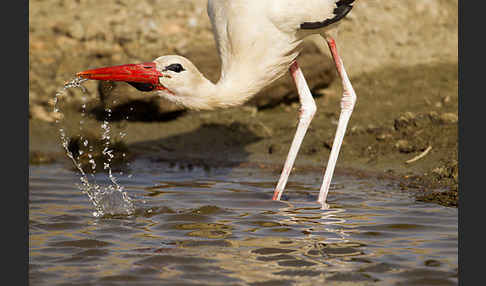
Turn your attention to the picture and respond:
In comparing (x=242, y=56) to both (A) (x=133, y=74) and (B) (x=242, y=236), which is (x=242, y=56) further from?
(B) (x=242, y=236)

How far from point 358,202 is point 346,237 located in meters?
1.32

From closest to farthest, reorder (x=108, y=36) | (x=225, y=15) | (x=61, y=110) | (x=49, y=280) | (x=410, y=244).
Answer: (x=49, y=280)
(x=410, y=244)
(x=225, y=15)
(x=61, y=110)
(x=108, y=36)

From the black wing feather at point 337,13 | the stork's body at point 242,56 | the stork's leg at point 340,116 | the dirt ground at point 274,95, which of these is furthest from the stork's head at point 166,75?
the dirt ground at point 274,95

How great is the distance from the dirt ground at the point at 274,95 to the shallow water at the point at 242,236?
818 millimetres

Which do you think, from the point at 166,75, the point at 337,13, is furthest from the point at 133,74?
the point at 337,13

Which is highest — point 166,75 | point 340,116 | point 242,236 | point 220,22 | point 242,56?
point 220,22

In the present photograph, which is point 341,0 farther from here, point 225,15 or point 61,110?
point 61,110

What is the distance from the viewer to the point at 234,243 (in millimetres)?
5777

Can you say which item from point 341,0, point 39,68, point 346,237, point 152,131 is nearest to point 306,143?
point 152,131

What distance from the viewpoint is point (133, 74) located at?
21.6ft

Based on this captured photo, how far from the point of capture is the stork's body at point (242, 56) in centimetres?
656

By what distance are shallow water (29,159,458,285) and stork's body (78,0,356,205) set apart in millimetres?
1047

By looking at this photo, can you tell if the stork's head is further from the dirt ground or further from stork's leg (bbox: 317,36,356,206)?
the dirt ground

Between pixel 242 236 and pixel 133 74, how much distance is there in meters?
1.68
